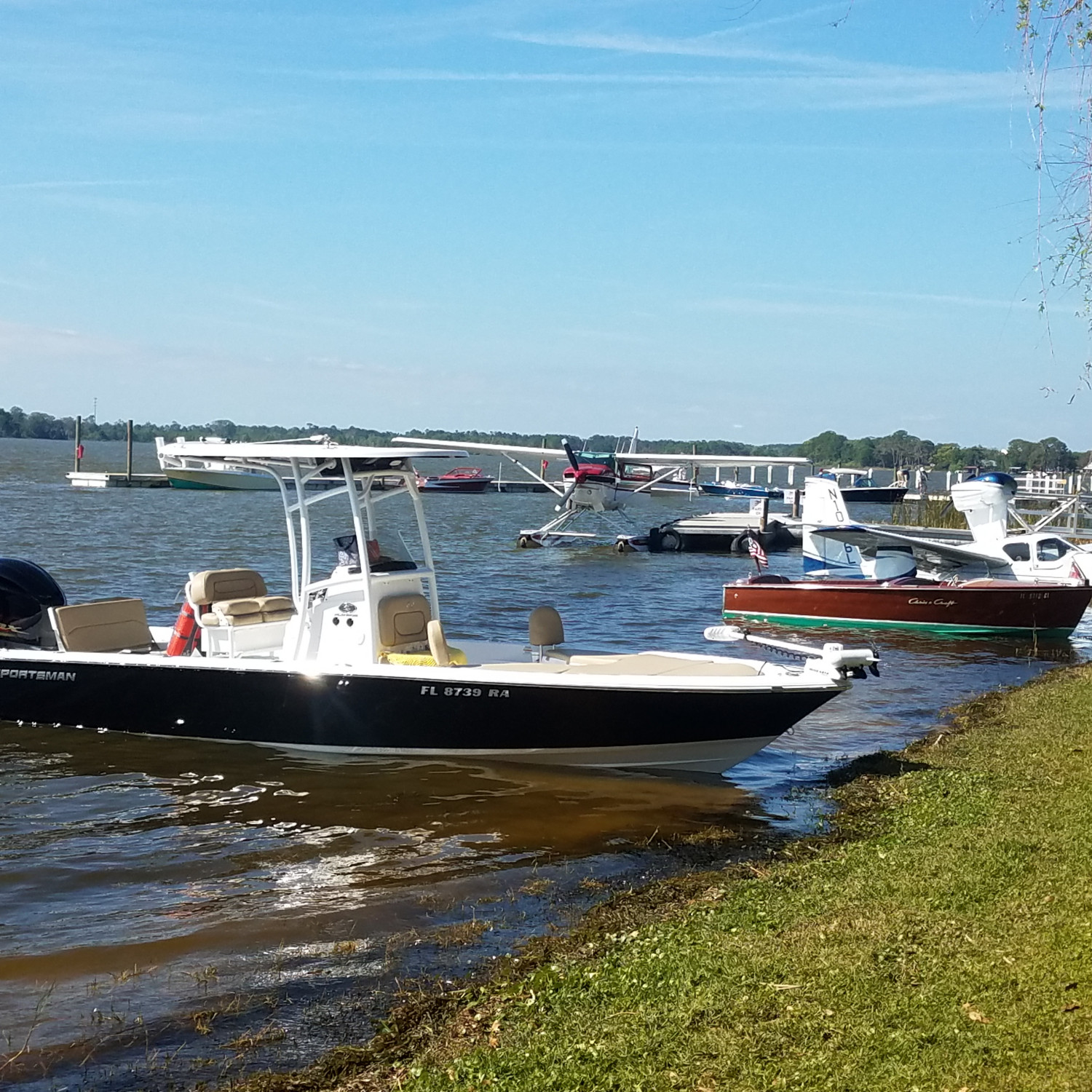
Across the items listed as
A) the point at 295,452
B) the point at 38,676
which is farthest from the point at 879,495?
the point at 38,676

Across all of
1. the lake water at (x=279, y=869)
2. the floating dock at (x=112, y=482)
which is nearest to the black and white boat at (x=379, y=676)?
the lake water at (x=279, y=869)

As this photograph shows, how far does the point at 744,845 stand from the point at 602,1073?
15.3 feet

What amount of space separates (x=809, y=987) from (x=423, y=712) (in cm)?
641

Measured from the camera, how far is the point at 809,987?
5.86 m

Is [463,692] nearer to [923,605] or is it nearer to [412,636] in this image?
[412,636]

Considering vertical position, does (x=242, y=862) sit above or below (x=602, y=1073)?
below

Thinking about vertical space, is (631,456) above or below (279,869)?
above

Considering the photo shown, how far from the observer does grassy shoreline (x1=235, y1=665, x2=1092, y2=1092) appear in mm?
5051

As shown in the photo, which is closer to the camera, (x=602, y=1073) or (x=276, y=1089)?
(x=602, y=1073)

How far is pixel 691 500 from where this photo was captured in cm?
9994

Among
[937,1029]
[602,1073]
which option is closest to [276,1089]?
[602,1073]

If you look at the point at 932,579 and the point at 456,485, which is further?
the point at 456,485

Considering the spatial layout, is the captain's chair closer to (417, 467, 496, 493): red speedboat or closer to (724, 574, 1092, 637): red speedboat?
(724, 574, 1092, 637): red speedboat

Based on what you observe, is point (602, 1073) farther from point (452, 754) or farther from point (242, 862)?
point (452, 754)
